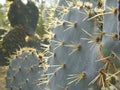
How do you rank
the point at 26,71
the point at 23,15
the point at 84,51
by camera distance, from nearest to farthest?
the point at 84,51 < the point at 26,71 < the point at 23,15

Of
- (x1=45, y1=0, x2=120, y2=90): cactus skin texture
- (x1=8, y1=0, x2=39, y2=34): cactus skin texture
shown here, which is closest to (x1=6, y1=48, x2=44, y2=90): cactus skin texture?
(x1=45, y1=0, x2=120, y2=90): cactus skin texture

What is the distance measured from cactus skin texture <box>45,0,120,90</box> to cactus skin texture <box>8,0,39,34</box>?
2.29 metres

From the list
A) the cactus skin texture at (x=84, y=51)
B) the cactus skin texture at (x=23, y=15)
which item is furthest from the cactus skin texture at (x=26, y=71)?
the cactus skin texture at (x=23, y=15)

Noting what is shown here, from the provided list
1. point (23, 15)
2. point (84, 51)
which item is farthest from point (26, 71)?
point (23, 15)

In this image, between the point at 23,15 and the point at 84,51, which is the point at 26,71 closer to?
the point at 84,51

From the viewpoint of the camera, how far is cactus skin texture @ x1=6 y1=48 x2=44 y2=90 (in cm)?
229

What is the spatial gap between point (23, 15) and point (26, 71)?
1630 mm

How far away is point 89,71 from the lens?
137 cm

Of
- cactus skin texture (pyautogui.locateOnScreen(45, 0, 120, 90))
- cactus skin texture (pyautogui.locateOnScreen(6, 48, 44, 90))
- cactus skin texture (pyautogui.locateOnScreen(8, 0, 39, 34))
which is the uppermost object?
cactus skin texture (pyautogui.locateOnScreen(8, 0, 39, 34))

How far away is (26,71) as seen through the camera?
238 cm

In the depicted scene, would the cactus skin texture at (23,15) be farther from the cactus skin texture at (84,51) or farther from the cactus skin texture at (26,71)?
the cactus skin texture at (84,51)

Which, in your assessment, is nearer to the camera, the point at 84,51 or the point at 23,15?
the point at 84,51

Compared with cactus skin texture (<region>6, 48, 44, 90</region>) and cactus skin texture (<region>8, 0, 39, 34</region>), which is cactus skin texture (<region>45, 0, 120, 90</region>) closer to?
cactus skin texture (<region>6, 48, 44, 90</region>)

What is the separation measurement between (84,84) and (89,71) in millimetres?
52
